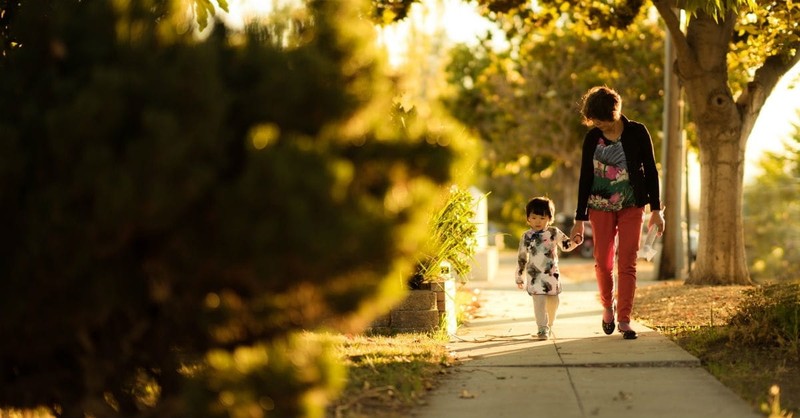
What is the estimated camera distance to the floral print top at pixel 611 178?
29.1 ft

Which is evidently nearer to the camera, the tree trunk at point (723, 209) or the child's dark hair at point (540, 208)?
the child's dark hair at point (540, 208)

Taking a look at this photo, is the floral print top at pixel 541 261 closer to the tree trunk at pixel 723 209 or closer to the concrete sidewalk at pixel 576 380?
the concrete sidewalk at pixel 576 380

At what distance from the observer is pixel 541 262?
9.56m

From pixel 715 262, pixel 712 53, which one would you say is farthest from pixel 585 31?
pixel 715 262

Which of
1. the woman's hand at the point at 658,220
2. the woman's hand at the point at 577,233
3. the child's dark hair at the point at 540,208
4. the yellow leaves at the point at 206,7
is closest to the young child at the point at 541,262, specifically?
the child's dark hair at the point at 540,208

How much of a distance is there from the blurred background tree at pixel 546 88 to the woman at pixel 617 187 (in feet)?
63.6

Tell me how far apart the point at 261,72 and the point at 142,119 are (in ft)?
2.04

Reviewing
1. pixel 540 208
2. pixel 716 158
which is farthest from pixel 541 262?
pixel 716 158

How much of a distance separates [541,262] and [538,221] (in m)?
0.36

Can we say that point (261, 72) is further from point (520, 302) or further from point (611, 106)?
point (520, 302)

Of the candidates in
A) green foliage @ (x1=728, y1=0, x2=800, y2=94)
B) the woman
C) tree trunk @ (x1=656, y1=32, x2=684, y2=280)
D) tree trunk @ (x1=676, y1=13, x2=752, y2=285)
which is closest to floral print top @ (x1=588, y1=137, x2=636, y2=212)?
the woman

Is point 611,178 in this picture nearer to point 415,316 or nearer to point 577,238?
point 577,238

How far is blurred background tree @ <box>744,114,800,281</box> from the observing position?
3316 cm

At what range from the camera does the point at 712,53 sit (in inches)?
563
